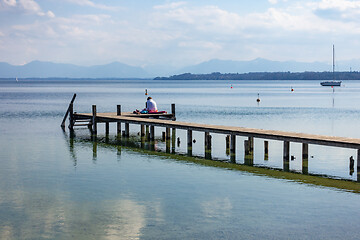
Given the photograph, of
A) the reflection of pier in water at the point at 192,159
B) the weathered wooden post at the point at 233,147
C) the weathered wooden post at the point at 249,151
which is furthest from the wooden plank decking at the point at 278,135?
the reflection of pier in water at the point at 192,159

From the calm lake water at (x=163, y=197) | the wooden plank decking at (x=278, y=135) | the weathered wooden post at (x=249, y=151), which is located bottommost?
the calm lake water at (x=163, y=197)

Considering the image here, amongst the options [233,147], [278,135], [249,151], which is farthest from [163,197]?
[233,147]

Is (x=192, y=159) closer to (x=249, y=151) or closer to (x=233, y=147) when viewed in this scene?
(x=233, y=147)

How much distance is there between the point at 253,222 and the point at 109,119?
22.2 meters

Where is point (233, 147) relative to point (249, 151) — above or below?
above

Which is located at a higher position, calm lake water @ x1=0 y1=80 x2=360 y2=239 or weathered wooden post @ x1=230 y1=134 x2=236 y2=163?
weathered wooden post @ x1=230 y1=134 x2=236 y2=163

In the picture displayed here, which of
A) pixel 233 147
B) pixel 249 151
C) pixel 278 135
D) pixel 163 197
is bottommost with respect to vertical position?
pixel 163 197

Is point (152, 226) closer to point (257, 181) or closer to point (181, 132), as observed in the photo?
point (257, 181)

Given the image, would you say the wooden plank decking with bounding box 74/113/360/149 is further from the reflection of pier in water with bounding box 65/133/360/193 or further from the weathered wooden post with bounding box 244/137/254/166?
the reflection of pier in water with bounding box 65/133/360/193

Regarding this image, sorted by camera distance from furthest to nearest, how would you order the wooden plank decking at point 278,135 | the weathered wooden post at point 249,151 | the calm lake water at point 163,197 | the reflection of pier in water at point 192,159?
the weathered wooden post at point 249,151 → the wooden plank decking at point 278,135 → the reflection of pier in water at point 192,159 → the calm lake water at point 163,197

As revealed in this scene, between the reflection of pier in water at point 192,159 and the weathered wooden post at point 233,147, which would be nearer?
the reflection of pier in water at point 192,159

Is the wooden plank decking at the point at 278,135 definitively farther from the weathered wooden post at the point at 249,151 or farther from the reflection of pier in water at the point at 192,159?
the reflection of pier in water at the point at 192,159

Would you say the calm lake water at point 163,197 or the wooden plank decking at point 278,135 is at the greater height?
the wooden plank decking at point 278,135

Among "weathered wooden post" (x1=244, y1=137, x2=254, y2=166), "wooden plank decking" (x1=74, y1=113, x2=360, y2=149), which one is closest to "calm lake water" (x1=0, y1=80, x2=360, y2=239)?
"weathered wooden post" (x1=244, y1=137, x2=254, y2=166)
